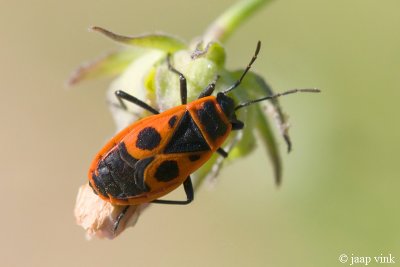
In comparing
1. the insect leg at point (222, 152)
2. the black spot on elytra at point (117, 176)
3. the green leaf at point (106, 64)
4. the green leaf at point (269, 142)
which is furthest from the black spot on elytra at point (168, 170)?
the green leaf at point (106, 64)

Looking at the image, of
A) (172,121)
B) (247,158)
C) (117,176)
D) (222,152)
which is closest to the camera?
(117,176)

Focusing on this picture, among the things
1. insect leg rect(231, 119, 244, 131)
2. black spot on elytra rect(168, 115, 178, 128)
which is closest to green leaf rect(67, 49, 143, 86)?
black spot on elytra rect(168, 115, 178, 128)

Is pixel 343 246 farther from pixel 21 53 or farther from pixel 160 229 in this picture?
pixel 21 53

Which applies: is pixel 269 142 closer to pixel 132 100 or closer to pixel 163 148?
pixel 163 148

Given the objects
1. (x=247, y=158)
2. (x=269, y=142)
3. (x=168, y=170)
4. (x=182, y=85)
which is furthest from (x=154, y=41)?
(x=247, y=158)

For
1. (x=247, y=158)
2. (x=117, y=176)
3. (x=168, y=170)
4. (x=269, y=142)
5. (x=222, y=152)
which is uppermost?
(x=117, y=176)

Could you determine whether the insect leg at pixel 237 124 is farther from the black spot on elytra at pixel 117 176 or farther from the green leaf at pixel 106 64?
the green leaf at pixel 106 64

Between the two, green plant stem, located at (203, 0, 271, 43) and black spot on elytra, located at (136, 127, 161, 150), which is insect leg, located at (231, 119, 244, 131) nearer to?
black spot on elytra, located at (136, 127, 161, 150)
